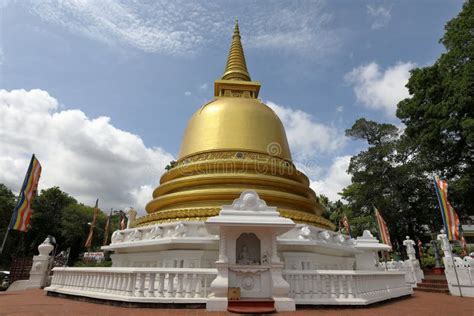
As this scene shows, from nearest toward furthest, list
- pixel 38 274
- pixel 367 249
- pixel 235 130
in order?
pixel 367 249 → pixel 38 274 → pixel 235 130

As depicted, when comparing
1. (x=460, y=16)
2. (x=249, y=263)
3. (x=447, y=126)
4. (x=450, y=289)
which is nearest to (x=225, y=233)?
(x=249, y=263)

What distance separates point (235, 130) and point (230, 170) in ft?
8.50

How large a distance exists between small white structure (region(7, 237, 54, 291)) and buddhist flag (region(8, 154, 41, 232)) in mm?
4018

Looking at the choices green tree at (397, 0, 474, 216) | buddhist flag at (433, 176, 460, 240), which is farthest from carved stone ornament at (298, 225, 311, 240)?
green tree at (397, 0, 474, 216)

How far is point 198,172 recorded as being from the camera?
43.6ft

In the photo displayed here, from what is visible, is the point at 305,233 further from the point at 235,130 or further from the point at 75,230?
the point at 75,230

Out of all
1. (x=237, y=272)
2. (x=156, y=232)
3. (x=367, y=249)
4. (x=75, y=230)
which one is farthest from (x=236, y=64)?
(x=75, y=230)

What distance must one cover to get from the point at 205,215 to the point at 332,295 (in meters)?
5.00

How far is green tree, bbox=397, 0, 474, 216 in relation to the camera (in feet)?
63.9

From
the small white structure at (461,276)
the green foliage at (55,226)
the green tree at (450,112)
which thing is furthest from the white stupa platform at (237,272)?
the green foliage at (55,226)

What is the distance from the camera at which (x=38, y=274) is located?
14.3 metres

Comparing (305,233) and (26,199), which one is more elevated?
(26,199)

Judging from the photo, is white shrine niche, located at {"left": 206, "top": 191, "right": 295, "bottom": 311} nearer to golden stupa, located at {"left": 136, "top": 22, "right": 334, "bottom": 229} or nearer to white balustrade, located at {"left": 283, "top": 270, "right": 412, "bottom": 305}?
white balustrade, located at {"left": 283, "top": 270, "right": 412, "bottom": 305}

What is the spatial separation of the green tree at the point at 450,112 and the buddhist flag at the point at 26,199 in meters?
22.1
